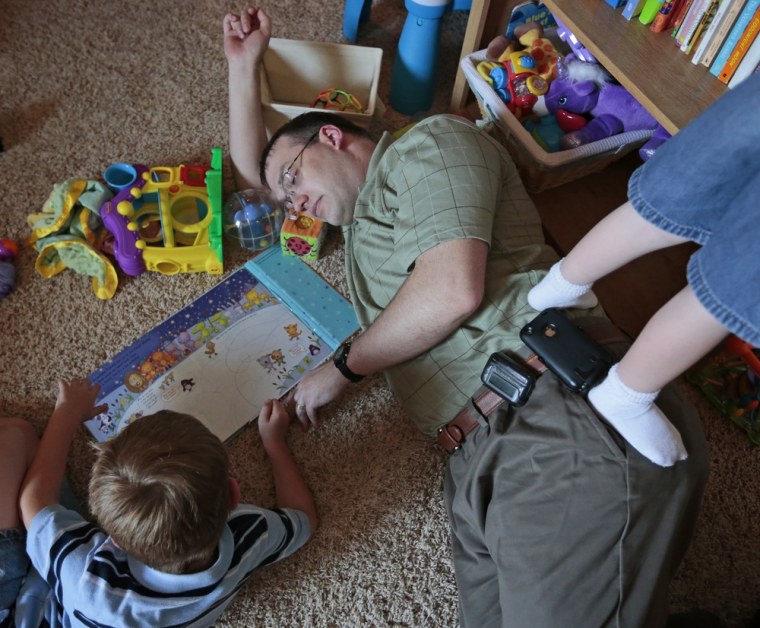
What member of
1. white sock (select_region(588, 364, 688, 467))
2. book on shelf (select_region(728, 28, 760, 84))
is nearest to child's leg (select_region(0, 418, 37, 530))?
white sock (select_region(588, 364, 688, 467))

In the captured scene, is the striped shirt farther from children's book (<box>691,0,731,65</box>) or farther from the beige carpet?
children's book (<box>691,0,731,65</box>)

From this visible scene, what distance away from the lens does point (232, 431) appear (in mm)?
1088

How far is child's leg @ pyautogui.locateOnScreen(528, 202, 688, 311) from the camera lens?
74 centimetres

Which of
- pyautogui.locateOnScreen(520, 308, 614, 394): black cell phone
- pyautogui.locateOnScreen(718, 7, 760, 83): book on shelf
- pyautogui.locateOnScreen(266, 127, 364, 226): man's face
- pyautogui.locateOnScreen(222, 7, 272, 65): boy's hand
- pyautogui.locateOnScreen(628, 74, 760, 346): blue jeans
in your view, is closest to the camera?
pyautogui.locateOnScreen(628, 74, 760, 346): blue jeans

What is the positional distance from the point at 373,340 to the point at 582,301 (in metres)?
0.33

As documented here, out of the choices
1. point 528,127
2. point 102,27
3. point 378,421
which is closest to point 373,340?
point 378,421

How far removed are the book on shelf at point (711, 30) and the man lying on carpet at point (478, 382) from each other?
1.37 ft

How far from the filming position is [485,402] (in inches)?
36.5

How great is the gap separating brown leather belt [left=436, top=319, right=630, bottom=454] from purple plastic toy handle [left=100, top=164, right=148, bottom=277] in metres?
0.69

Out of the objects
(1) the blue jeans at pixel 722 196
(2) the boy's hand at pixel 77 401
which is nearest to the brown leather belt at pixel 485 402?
(1) the blue jeans at pixel 722 196

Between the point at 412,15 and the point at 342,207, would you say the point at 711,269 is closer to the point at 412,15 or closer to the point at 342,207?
the point at 342,207

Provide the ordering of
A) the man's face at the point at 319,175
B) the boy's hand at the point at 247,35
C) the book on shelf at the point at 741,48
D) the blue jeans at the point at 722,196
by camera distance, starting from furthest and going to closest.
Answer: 1. the boy's hand at the point at 247,35
2. the man's face at the point at 319,175
3. the book on shelf at the point at 741,48
4. the blue jeans at the point at 722,196

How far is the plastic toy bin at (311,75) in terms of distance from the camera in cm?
130

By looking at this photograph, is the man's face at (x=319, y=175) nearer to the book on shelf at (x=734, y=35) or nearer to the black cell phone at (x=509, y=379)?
the black cell phone at (x=509, y=379)
